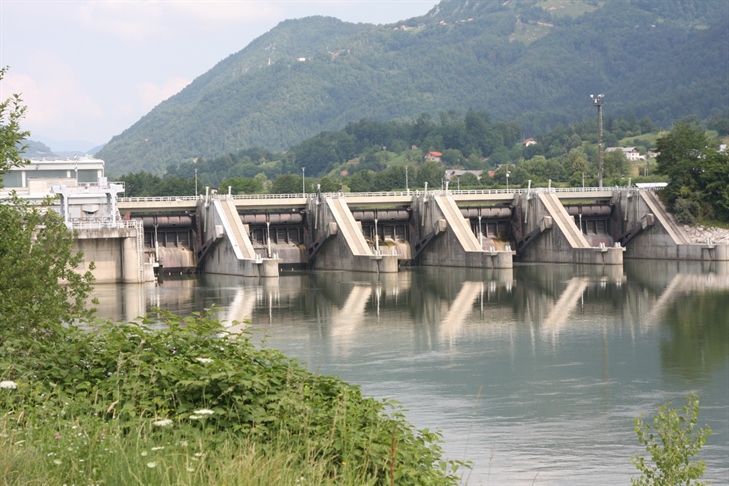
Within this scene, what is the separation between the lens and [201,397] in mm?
9844

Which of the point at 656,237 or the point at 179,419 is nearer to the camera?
the point at 179,419

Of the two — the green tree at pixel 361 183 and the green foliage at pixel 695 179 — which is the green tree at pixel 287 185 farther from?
the green foliage at pixel 695 179

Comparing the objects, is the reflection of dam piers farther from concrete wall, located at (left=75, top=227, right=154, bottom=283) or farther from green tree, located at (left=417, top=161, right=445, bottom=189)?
green tree, located at (left=417, top=161, right=445, bottom=189)

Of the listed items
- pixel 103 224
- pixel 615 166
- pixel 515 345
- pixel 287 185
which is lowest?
pixel 515 345

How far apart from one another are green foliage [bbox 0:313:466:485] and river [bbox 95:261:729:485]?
88 cm

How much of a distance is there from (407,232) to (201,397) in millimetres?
56959

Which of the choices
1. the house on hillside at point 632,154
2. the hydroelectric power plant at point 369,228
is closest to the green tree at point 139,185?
the hydroelectric power plant at point 369,228

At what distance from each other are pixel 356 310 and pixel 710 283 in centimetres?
1808

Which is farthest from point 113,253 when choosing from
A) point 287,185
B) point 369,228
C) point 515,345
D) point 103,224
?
point 287,185

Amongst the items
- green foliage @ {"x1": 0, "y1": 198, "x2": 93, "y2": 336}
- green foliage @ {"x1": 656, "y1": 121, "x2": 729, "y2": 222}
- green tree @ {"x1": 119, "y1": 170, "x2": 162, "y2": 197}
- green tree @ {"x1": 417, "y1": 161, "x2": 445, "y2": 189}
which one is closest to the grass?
green foliage @ {"x1": 0, "y1": 198, "x2": 93, "y2": 336}

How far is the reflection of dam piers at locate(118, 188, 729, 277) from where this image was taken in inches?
2355

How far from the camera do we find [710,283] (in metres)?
50.7

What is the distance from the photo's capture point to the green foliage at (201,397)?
30.0ft

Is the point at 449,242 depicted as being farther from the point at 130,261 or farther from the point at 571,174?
the point at 571,174
